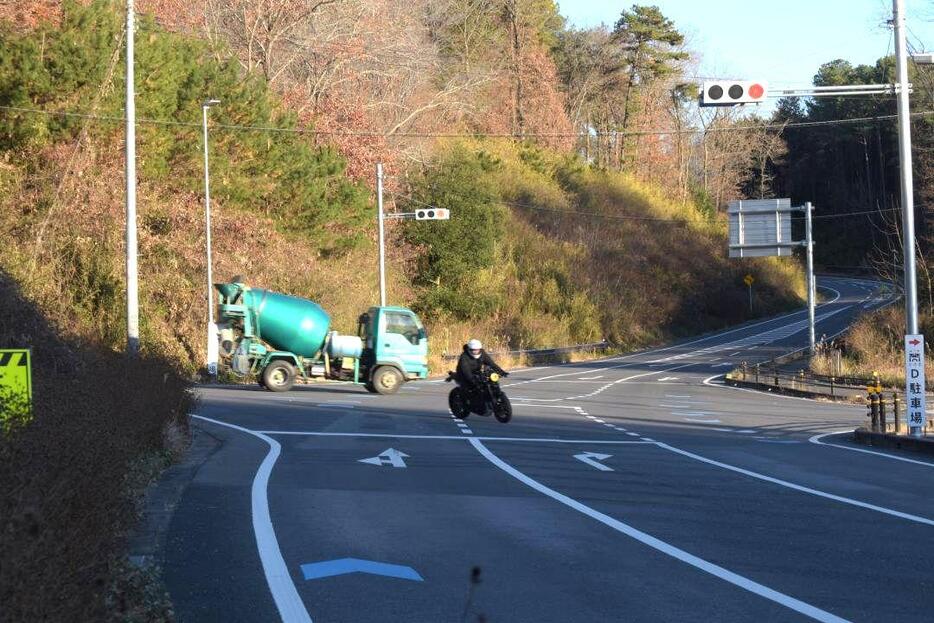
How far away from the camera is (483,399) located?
24500 mm

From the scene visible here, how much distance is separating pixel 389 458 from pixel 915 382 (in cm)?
941

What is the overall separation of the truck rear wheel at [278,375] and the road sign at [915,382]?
60.5 ft

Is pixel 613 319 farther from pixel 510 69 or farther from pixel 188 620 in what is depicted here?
pixel 188 620

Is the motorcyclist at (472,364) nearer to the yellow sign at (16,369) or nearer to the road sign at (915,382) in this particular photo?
the road sign at (915,382)

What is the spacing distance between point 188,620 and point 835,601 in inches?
169

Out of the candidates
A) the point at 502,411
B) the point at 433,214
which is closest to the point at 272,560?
the point at 502,411

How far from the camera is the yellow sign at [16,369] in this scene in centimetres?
1023

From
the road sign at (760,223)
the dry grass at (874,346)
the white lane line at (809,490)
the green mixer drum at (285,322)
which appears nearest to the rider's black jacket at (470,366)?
the white lane line at (809,490)

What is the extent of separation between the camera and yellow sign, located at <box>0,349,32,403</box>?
33.6ft

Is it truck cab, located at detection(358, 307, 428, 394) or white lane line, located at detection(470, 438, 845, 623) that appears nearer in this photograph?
white lane line, located at detection(470, 438, 845, 623)

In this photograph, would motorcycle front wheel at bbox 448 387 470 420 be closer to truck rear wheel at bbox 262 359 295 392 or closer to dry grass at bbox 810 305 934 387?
truck rear wheel at bbox 262 359 295 392

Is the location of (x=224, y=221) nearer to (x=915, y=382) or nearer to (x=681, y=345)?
(x=915, y=382)

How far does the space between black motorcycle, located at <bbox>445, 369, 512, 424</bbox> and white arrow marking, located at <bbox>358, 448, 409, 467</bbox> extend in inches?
237

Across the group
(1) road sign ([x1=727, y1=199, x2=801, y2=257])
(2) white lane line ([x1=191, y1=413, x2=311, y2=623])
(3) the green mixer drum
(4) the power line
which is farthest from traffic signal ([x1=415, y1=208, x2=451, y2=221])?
(2) white lane line ([x1=191, y1=413, x2=311, y2=623])
